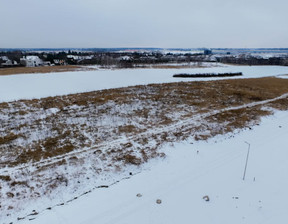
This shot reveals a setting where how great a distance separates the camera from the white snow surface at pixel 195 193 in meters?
5.11

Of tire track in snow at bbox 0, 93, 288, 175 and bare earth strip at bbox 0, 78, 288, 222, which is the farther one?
tire track in snow at bbox 0, 93, 288, 175

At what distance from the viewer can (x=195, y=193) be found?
5961 mm

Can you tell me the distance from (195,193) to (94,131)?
6228 millimetres

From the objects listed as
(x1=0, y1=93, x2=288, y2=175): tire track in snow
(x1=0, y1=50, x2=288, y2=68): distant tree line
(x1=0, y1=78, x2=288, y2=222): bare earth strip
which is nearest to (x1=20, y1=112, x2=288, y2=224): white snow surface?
(x1=0, y1=78, x2=288, y2=222): bare earth strip

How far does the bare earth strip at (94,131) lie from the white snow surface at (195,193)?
2.58 feet

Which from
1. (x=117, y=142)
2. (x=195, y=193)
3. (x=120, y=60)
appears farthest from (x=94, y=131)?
(x=120, y=60)

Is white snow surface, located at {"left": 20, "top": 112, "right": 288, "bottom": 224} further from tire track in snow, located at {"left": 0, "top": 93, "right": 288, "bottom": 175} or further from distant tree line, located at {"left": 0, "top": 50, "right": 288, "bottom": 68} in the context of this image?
distant tree line, located at {"left": 0, "top": 50, "right": 288, "bottom": 68}

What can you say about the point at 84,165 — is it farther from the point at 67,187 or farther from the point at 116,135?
the point at 116,135

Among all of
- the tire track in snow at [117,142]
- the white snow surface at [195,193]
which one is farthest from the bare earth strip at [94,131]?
the white snow surface at [195,193]

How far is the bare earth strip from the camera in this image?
21.1 ft

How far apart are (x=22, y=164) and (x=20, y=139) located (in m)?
2.44

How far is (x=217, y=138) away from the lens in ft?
31.3

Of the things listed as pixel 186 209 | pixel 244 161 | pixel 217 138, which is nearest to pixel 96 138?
pixel 186 209

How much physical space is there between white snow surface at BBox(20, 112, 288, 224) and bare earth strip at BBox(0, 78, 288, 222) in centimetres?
79
